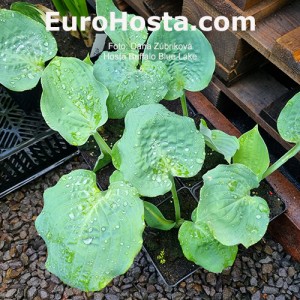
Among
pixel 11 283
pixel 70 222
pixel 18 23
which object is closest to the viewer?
pixel 70 222

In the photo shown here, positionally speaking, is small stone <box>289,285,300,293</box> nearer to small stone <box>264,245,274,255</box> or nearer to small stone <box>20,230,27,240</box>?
small stone <box>264,245,274,255</box>

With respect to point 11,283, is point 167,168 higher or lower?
higher

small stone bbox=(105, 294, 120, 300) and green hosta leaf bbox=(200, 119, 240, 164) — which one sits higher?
green hosta leaf bbox=(200, 119, 240, 164)

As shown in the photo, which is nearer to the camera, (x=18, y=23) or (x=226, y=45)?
(x=18, y=23)

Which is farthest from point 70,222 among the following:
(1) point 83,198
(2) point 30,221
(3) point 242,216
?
(2) point 30,221

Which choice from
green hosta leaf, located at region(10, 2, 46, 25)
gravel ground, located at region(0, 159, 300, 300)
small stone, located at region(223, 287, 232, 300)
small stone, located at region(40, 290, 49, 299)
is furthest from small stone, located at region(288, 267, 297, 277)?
green hosta leaf, located at region(10, 2, 46, 25)

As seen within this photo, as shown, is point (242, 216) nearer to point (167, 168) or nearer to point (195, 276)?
point (167, 168)

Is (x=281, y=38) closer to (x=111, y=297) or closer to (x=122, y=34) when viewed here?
(x=122, y=34)
